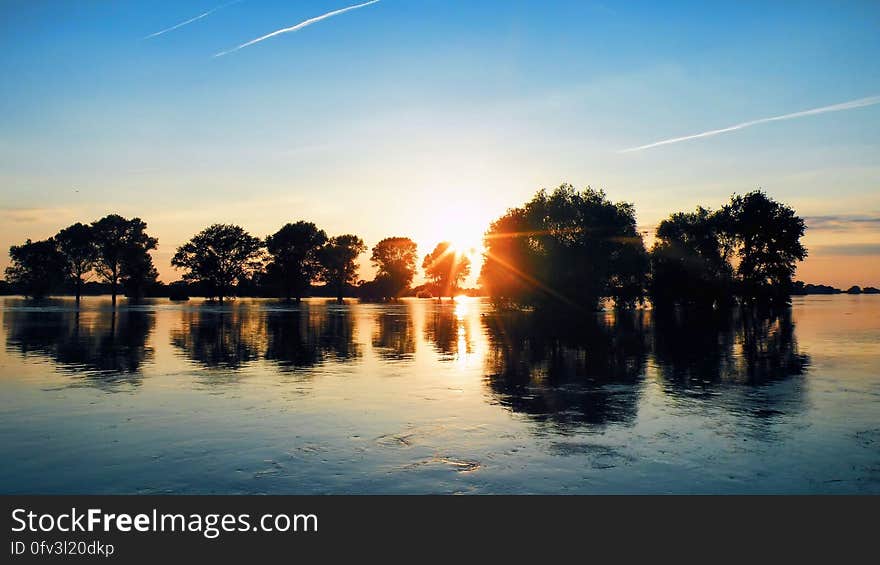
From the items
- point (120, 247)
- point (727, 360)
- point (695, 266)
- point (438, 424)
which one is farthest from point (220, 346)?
point (120, 247)

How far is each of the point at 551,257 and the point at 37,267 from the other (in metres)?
134

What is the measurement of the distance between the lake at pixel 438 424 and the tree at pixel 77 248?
13034 centimetres

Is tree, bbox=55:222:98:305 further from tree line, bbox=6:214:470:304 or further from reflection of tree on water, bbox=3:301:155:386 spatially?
reflection of tree on water, bbox=3:301:155:386

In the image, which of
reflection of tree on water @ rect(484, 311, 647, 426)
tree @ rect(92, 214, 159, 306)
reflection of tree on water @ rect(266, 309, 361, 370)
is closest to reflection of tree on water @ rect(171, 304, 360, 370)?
reflection of tree on water @ rect(266, 309, 361, 370)

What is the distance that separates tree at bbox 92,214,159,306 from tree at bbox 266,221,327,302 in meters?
31.9

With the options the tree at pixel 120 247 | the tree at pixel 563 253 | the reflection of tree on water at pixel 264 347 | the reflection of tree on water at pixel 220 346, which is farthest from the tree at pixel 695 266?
the tree at pixel 120 247

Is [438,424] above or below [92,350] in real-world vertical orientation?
below

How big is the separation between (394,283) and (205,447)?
187 meters

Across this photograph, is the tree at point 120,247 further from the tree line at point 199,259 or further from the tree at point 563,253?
the tree at point 563,253

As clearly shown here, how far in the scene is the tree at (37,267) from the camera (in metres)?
143

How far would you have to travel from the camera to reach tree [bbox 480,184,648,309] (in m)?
83.4

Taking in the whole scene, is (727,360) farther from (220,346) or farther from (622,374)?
(220,346)

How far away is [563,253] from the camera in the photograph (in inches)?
3322
